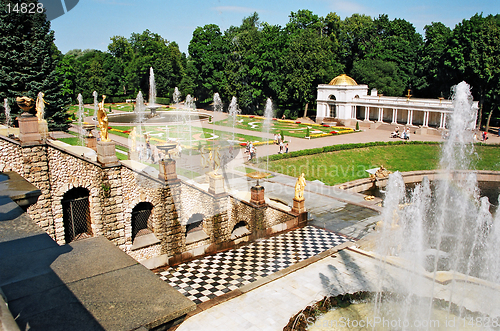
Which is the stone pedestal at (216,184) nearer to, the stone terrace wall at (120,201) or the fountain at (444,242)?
the stone terrace wall at (120,201)

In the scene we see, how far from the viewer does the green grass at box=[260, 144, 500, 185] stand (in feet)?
106

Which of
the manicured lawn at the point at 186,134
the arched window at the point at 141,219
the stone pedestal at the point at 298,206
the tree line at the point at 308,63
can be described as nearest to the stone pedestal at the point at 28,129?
the arched window at the point at 141,219

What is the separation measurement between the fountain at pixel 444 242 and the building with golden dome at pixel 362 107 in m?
26.5

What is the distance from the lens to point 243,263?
1600 cm

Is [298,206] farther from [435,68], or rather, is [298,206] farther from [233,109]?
[435,68]

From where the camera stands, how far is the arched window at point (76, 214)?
15977mm

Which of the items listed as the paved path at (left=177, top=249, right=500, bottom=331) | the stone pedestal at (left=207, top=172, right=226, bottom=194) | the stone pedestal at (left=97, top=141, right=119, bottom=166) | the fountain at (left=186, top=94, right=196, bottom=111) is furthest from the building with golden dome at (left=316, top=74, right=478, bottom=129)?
the stone pedestal at (left=97, top=141, right=119, bottom=166)

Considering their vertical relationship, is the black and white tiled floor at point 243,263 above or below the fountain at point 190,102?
below

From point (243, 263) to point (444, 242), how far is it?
11087 millimetres

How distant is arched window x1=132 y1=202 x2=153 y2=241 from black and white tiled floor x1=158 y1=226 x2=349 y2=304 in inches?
95.6

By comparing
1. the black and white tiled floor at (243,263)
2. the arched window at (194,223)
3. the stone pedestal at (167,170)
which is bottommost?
the black and white tiled floor at (243,263)

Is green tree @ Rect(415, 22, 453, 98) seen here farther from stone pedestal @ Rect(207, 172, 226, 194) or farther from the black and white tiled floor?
stone pedestal @ Rect(207, 172, 226, 194)

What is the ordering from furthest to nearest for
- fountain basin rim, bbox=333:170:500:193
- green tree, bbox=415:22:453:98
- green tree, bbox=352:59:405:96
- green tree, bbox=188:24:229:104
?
green tree, bbox=188:24:229:104, green tree, bbox=352:59:405:96, green tree, bbox=415:22:453:98, fountain basin rim, bbox=333:170:500:193

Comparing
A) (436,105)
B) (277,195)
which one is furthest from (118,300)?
(436,105)
